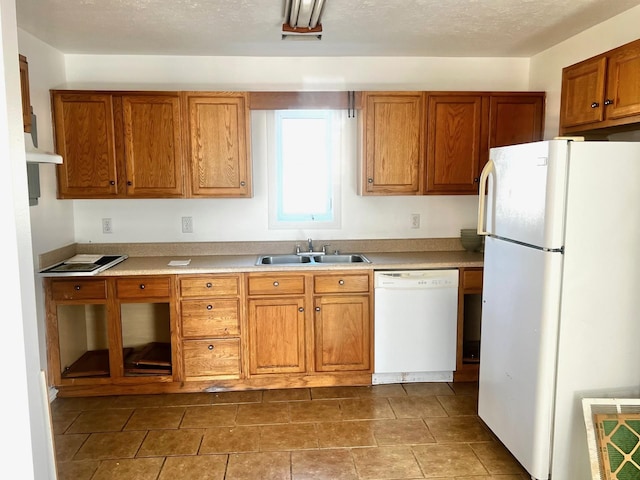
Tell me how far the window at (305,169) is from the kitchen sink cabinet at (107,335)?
1.13 m

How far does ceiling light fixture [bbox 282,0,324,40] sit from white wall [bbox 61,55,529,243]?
552 mm

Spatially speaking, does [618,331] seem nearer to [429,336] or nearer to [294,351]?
[429,336]

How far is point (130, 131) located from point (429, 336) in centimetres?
260

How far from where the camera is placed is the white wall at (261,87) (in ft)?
11.7

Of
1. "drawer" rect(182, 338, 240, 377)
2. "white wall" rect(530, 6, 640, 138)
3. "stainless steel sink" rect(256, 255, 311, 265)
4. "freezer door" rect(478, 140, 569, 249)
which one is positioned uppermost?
"white wall" rect(530, 6, 640, 138)

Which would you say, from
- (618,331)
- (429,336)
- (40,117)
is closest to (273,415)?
(429,336)

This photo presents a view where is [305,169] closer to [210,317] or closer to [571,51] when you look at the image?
[210,317]

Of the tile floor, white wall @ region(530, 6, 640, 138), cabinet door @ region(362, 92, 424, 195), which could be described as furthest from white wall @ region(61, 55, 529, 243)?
the tile floor

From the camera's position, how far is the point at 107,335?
3326mm

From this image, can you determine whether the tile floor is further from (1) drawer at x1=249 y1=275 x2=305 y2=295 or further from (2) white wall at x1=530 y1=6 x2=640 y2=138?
(2) white wall at x1=530 y1=6 x2=640 y2=138

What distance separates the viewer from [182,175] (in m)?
3.37

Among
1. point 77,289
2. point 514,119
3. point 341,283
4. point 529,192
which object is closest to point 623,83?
point 529,192

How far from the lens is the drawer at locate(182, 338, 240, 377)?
3.25 m

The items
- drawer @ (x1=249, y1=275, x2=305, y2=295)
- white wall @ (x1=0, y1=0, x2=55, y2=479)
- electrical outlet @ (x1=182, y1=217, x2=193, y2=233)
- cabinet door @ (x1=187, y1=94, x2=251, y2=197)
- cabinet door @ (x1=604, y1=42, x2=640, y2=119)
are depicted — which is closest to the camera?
white wall @ (x1=0, y1=0, x2=55, y2=479)
